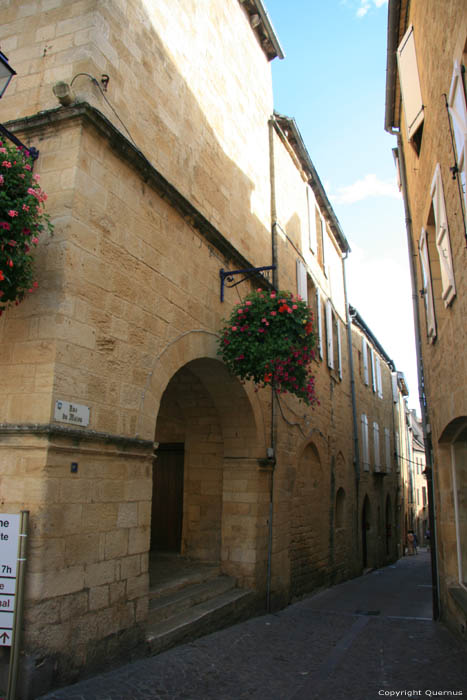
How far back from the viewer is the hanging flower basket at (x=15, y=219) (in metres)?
3.70

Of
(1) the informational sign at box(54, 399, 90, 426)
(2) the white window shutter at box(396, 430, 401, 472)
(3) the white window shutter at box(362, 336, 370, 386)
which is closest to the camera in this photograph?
(1) the informational sign at box(54, 399, 90, 426)

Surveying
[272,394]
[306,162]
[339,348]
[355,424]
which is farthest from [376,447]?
[272,394]

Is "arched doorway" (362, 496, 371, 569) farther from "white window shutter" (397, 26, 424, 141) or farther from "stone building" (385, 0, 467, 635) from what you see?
"white window shutter" (397, 26, 424, 141)

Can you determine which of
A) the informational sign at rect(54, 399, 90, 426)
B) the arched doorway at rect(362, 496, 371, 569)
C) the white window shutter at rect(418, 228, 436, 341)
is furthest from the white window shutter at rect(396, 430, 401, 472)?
the informational sign at rect(54, 399, 90, 426)

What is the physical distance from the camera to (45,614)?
3.75 m

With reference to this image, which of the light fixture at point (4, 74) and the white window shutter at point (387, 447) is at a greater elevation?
the light fixture at point (4, 74)

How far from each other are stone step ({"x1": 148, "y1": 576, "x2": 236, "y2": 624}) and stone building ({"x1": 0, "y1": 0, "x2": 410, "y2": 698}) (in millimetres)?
95

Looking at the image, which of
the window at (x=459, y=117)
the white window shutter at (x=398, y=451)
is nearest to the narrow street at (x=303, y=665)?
the window at (x=459, y=117)

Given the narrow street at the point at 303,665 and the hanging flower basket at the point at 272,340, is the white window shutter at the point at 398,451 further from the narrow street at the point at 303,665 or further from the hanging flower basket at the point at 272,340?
the hanging flower basket at the point at 272,340

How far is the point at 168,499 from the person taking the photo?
852 cm

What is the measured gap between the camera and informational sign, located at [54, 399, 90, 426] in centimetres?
406

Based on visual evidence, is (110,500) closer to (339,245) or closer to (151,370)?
(151,370)

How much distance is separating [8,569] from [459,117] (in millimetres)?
4846

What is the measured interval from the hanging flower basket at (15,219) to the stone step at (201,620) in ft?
10.8
